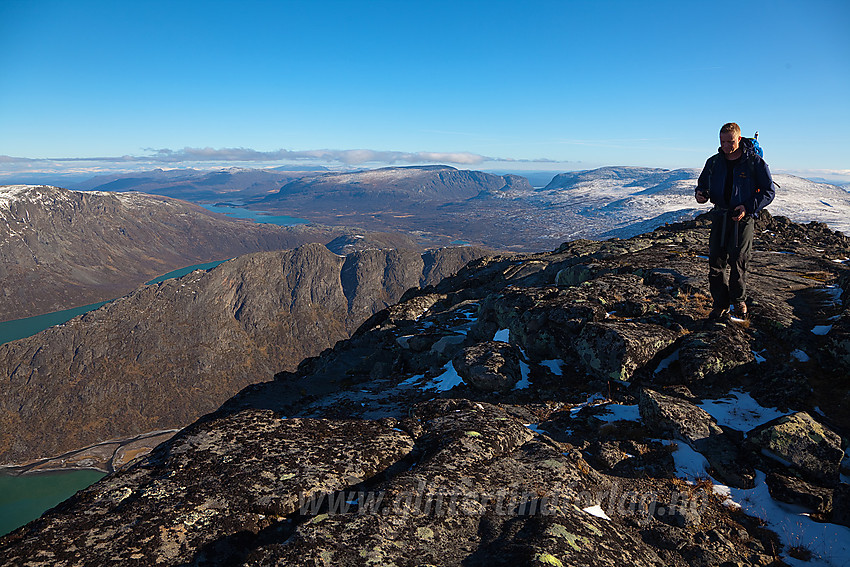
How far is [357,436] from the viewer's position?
10625 mm

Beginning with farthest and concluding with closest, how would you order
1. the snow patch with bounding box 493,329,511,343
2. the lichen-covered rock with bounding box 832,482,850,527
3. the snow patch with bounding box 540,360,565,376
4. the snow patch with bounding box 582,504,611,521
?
the snow patch with bounding box 493,329,511,343 < the snow patch with bounding box 540,360,565,376 < the snow patch with bounding box 582,504,611,521 < the lichen-covered rock with bounding box 832,482,850,527

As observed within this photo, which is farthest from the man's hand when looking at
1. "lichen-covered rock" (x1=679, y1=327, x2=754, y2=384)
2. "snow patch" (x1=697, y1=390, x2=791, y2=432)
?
"snow patch" (x1=697, y1=390, x2=791, y2=432)

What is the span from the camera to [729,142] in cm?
1329

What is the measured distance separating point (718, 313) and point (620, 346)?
15.4ft

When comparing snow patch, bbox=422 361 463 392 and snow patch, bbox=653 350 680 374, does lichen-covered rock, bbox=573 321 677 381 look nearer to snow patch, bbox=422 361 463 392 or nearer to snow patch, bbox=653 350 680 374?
snow patch, bbox=653 350 680 374

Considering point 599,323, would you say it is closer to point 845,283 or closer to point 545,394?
point 545,394

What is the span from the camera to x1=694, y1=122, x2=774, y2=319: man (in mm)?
13414

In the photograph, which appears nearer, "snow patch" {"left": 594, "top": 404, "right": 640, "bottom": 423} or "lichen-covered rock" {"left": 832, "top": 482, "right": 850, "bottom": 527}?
"lichen-covered rock" {"left": 832, "top": 482, "right": 850, "bottom": 527}

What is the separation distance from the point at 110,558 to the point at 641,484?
36.1 feet

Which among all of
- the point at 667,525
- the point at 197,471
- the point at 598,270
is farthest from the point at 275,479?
the point at 598,270

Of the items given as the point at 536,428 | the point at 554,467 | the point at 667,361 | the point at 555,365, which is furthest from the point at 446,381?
the point at 554,467

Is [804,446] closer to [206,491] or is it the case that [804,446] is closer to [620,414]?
[620,414]

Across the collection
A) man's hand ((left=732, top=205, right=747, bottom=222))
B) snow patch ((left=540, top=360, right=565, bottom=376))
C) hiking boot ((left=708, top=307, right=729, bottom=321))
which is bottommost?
snow patch ((left=540, top=360, right=565, bottom=376))

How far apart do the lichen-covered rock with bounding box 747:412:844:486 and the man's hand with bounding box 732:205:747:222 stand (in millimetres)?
6517
